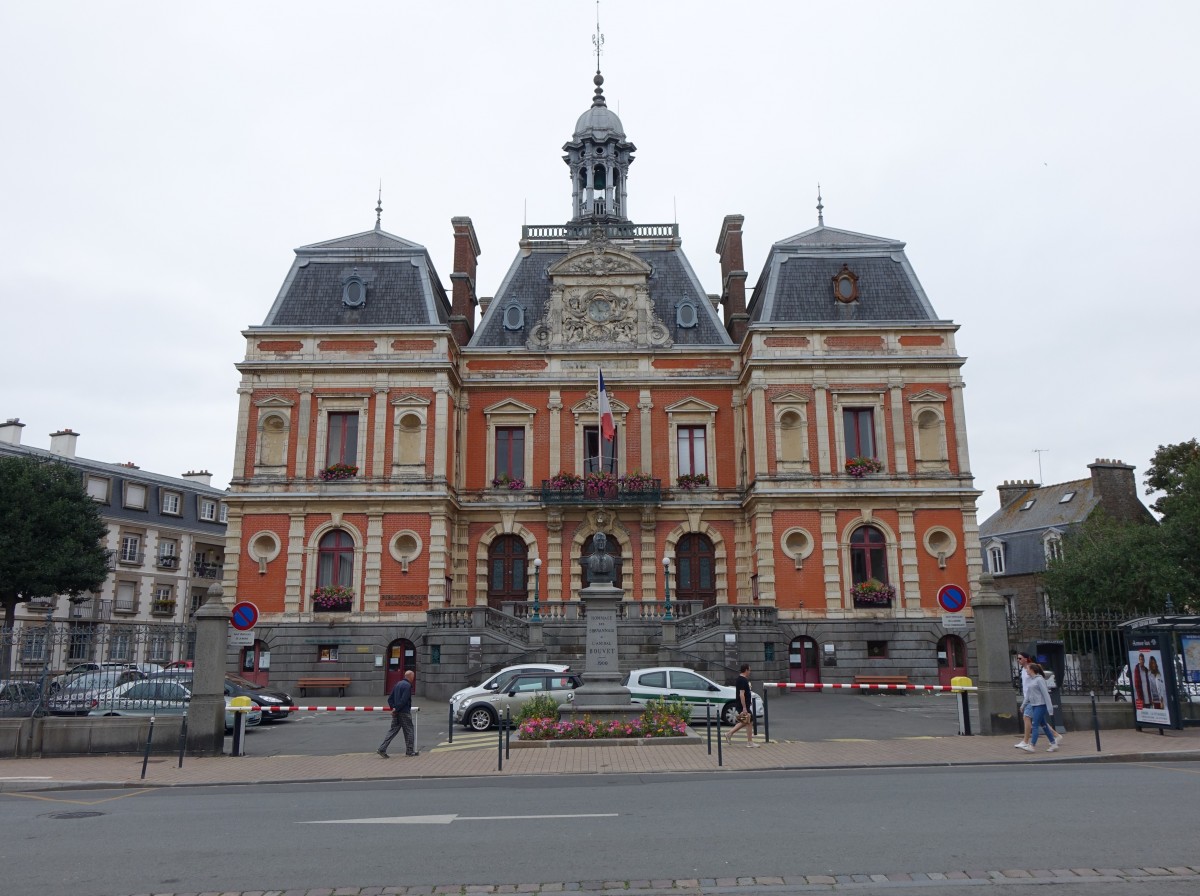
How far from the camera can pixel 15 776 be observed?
1491cm

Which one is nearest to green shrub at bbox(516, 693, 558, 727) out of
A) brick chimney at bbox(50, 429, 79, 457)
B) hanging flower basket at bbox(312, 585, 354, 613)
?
hanging flower basket at bbox(312, 585, 354, 613)

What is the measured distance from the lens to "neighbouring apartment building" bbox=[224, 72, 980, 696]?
32.0 metres

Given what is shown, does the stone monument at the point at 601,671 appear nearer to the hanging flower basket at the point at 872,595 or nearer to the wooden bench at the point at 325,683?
the wooden bench at the point at 325,683

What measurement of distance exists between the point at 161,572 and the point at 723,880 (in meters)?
50.1

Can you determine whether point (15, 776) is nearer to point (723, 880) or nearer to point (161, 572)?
point (723, 880)

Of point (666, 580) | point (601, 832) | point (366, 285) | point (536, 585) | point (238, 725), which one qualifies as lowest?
point (601, 832)

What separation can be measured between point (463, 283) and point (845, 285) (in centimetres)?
1556

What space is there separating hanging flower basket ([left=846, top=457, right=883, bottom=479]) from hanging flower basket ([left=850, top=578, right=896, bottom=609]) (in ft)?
13.0

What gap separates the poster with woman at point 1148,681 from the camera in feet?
56.7

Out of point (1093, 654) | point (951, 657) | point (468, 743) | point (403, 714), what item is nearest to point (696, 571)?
point (951, 657)

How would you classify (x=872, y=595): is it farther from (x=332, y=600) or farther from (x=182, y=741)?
(x=182, y=741)

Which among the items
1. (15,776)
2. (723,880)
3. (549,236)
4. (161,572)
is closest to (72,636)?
(15,776)

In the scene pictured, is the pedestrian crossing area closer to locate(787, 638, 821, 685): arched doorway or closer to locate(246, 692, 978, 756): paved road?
locate(246, 692, 978, 756): paved road

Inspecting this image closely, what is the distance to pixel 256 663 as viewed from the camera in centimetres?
3189
